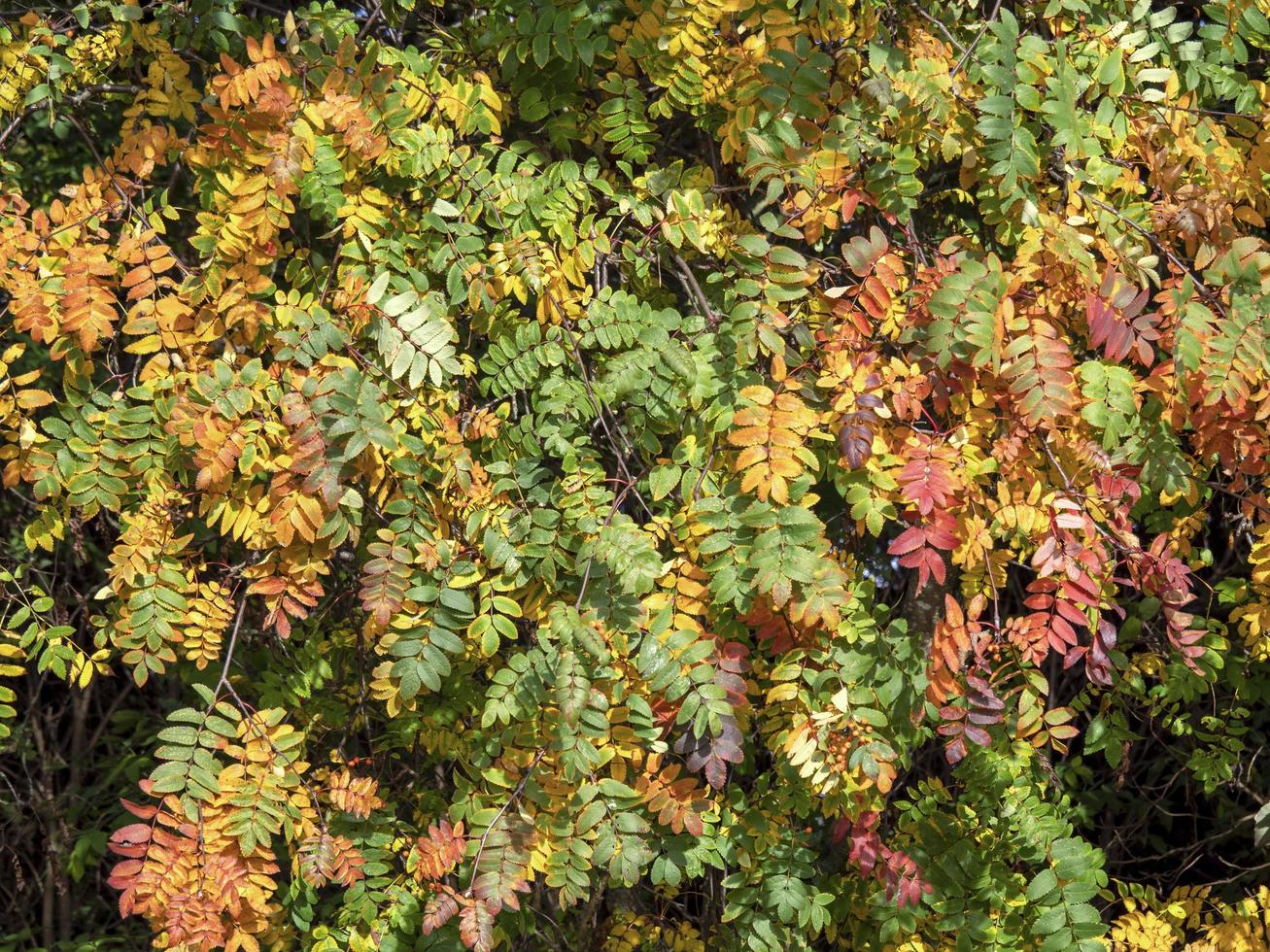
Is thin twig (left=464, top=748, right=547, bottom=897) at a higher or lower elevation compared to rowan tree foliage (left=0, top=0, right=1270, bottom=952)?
lower

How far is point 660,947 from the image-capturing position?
9.73 ft

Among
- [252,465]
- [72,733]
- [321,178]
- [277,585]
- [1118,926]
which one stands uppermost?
[321,178]

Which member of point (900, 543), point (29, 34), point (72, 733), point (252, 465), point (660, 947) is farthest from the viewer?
point (72, 733)

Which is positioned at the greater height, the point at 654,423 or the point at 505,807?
the point at 654,423

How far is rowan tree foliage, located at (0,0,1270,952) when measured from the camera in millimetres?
2064

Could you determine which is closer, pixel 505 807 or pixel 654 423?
pixel 505 807

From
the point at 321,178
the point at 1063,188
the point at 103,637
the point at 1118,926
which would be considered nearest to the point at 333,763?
the point at 103,637

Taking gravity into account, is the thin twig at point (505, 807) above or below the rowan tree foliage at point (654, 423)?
below

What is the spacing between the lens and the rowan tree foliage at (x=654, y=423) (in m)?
2.06

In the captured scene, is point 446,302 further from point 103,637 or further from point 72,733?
point 72,733

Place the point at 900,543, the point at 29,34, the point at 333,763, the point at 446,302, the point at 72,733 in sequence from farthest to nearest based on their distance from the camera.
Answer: the point at 72,733 < the point at 333,763 < the point at 29,34 < the point at 446,302 < the point at 900,543

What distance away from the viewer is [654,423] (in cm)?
229

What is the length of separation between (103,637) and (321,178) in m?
0.98

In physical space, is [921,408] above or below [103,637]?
above
